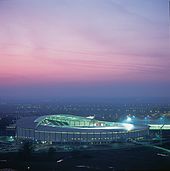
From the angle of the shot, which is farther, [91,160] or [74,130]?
[74,130]

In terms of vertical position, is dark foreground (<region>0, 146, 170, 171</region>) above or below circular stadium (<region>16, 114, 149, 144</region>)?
below

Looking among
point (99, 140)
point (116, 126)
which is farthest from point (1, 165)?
point (116, 126)

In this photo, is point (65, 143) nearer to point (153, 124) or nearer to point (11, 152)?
point (11, 152)

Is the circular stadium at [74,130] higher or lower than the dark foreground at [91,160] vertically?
higher

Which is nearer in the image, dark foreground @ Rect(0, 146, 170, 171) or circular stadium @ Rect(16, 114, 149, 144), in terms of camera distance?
dark foreground @ Rect(0, 146, 170, 171)

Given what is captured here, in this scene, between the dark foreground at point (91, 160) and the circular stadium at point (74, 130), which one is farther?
the circular stadium at point (74, 130)
